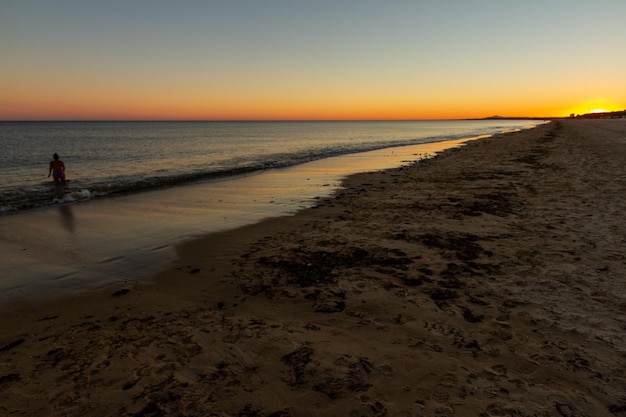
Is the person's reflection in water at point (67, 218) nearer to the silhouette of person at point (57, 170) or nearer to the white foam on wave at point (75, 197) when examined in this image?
the white foam on wave at point (75, 197)

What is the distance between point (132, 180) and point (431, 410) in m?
20.0

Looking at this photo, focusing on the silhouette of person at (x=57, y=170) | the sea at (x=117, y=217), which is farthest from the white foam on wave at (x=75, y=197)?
the silhouette of person at (x=57, y=170)

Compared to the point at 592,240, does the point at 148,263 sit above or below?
below

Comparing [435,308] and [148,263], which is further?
[148,263]

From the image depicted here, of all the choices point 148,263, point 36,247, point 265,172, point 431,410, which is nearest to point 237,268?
point 148,263

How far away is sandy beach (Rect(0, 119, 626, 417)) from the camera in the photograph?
3324mm

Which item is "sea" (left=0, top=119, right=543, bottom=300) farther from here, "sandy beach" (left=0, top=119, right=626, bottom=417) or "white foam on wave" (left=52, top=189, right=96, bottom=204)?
"sandy beach" (left=0, top=119, right=626, bottom=417)

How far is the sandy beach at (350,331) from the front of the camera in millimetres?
3324

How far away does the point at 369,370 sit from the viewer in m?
3.72

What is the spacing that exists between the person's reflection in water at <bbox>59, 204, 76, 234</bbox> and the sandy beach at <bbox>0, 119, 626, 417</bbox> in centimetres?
429

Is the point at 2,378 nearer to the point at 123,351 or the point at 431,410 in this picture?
the point at 123,351

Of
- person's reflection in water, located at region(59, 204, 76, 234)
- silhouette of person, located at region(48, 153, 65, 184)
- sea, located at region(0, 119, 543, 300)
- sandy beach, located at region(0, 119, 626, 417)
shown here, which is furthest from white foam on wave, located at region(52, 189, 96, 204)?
sandy beach, located at region(0, 119, 626, 417)

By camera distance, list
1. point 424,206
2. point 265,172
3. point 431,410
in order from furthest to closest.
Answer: point 265,172
point 424,206
point 431,410

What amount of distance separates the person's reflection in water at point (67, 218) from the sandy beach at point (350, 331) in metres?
4.29
